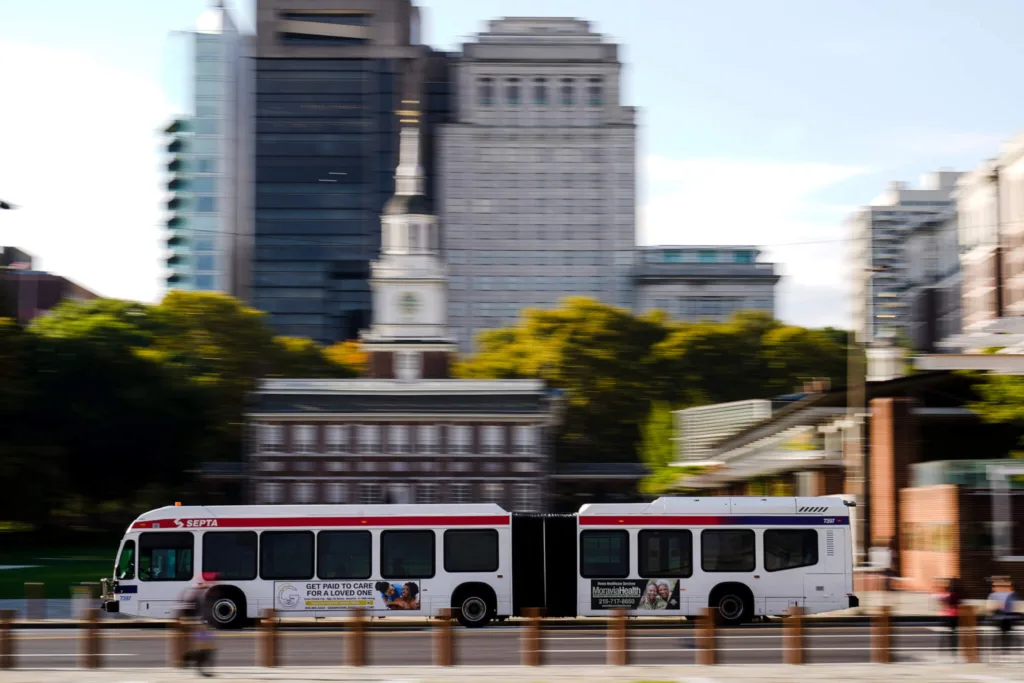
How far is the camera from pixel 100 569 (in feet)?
214

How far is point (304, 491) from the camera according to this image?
99.8 metres

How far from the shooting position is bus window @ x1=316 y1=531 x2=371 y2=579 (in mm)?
33844

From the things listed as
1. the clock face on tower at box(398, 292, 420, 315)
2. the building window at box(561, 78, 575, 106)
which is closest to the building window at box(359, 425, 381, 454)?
the clock face on tower at box(398, 292, 420, 315)

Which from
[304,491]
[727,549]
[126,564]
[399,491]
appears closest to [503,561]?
[727,549]

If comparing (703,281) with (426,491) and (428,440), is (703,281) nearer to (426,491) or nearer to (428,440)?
(428,440)

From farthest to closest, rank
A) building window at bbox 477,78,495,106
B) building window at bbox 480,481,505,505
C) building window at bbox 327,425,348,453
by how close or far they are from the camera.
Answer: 1. building window at bbox 477,78,495,106
2. building window at bbox 480,481,505,505
3. building window at bbox 327,425,348,453

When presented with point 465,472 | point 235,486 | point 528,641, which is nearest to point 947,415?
point 528,641

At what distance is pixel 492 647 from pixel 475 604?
258 inches

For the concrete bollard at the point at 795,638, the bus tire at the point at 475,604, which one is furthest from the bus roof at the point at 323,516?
the concrete bollard at the point at 795,638

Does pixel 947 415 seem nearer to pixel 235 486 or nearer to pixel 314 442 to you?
pixel 314 442

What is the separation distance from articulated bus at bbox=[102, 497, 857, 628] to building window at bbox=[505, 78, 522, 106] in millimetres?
160725

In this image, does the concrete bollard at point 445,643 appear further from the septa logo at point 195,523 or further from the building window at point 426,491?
the building window at point 426,491

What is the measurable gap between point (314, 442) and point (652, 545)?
6940 centimetres

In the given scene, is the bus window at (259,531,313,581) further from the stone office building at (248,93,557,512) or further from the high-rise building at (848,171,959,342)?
the high-rise building at (848,171,959,342)
